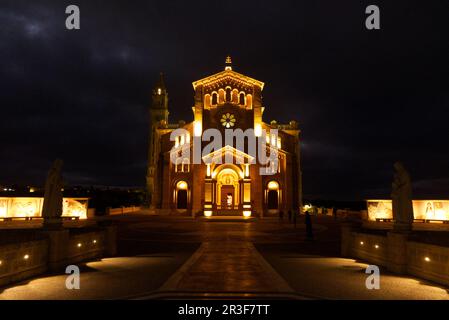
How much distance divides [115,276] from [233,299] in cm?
451

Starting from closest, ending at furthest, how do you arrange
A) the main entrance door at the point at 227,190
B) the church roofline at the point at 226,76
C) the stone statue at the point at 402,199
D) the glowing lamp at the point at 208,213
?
the stone statue at the point at 402,199 → the glowing lamp at the point at 208,213 → the main entrance door at the point at 227,190 → the church roofline at the point at 226,76

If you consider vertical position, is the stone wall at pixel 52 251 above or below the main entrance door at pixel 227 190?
below

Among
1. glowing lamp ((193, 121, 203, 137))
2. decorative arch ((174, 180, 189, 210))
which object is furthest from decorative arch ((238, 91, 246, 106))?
decorative arch ((174, 180, 189, 210))

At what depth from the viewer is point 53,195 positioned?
12227 millimetres

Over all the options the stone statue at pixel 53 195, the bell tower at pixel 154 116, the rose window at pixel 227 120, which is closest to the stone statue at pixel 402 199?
the stone statue at pixel 53 195

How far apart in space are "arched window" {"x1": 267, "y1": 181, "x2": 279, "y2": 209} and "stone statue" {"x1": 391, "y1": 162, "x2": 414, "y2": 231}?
35.8 metres

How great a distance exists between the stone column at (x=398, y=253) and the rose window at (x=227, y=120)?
1571 inches

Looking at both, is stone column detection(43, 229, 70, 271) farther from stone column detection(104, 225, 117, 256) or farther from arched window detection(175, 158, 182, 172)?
arched window detection(175, 158, 182, 172)

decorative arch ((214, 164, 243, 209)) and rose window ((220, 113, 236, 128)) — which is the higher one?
rose window ((220, 113, 236, 128))

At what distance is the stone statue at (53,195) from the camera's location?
11977 millimetres

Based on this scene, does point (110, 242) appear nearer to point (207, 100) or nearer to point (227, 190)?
point (227, 190)

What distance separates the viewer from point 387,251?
40.6 feet

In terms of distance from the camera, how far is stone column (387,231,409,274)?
1134cm

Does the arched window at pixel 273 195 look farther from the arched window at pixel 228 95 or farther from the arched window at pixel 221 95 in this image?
the arched window at pixel 221 95
